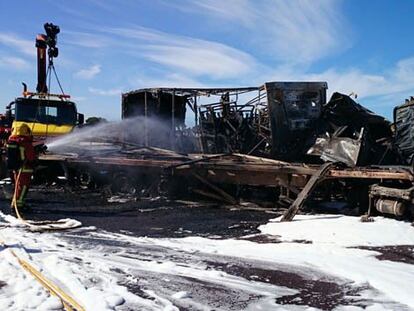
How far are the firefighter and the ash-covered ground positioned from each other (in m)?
0.81

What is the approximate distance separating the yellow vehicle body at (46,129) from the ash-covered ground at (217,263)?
6.25 meters

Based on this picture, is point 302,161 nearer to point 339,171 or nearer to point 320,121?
point 320,121

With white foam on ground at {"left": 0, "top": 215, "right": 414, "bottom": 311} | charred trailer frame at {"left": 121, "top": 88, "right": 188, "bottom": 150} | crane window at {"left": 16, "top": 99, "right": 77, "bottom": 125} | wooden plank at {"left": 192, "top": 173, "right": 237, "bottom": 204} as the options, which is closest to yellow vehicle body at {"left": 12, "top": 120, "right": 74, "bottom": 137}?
crane window at {"left": 16, "top": 99, "right": 77, "bottom": 125}

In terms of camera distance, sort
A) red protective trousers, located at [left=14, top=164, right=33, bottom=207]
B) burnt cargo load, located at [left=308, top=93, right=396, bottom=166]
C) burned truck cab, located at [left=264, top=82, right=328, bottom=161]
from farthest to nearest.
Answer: burned truck cab, located at [left=264, top=82, right=328, bottom=161] < burnt cargo load, located at [left=308, top=93, right=396, bottom=166] < red protective trousers, located at [left=14, top=164, right=33, bottom=207]

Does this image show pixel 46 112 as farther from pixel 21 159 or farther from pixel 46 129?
pixel 21 159

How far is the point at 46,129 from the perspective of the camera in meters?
14.8

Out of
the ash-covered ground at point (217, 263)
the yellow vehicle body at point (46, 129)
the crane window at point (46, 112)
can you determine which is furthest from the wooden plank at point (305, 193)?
the crane window at point (46, 112)

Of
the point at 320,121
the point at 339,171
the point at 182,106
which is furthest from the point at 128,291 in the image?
the point at 182,106

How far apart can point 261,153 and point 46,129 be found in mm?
6692

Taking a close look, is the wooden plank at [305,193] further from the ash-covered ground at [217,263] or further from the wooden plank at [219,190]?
the wooden plank at [219,190]

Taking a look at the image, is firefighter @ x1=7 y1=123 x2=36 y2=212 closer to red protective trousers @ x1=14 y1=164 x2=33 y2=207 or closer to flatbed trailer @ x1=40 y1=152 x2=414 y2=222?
red protective trousers @ x1=14 y1=164 x2=33 y2=207

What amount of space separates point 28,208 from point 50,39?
Answer: 9.04 meters

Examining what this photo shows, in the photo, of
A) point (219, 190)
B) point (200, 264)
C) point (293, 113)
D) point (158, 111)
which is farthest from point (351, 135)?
point (158, 111)

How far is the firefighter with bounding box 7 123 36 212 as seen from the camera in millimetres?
9477
